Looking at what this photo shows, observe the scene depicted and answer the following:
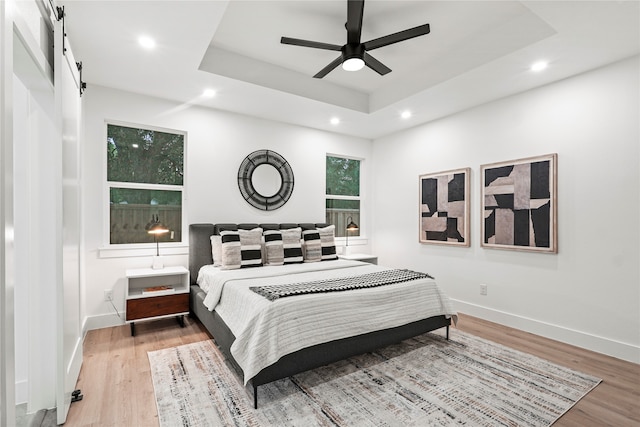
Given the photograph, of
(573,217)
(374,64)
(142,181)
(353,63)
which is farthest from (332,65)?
(573,217)

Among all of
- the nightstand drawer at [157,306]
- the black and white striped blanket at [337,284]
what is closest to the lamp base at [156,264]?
the nightstand drawer at [157,306]

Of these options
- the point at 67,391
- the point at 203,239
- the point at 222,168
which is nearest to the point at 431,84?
the point at 222,168

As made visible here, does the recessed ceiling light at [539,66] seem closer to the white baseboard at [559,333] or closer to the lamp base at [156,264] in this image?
the white baseboard at [559,333]

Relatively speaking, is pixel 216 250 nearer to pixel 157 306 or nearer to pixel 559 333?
pixel 157 306

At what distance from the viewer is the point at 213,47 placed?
321cm

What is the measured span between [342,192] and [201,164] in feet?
8.06

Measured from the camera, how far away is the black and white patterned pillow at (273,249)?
391cm

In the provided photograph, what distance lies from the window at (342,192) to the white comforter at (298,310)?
2053mm

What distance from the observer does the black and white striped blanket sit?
2.45 metres

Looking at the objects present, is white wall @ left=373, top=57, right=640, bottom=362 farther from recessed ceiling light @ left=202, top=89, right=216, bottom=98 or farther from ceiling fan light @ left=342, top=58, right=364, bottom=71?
recessed ceiling light @ left=202, top=89, right=216, bottom=98

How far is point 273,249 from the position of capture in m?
3.92

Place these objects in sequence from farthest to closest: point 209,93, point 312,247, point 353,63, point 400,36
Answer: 1. point 312,247
2. point 209,93
3. point 353,63
4. point 400,36

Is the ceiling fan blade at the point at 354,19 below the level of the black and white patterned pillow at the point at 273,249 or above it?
above

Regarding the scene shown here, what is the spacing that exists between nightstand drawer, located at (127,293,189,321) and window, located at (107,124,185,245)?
2.74 ft
